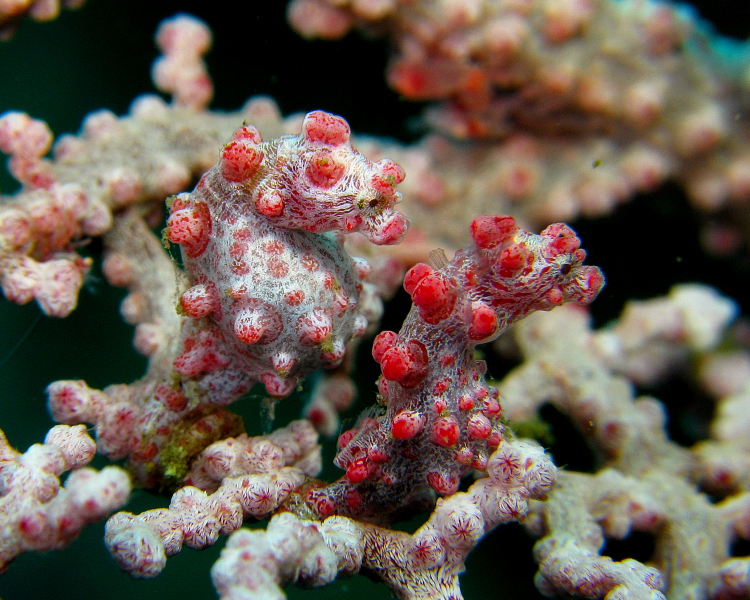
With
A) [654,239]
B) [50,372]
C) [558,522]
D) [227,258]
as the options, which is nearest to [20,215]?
[50,372]

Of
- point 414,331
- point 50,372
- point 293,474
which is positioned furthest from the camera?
point 50,372

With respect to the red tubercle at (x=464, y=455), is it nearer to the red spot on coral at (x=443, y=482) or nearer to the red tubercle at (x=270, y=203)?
the red spot on coral at (x=443, y=482)

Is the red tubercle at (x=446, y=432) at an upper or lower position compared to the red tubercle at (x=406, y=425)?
lower

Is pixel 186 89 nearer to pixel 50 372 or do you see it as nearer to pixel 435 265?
pixel 50 372

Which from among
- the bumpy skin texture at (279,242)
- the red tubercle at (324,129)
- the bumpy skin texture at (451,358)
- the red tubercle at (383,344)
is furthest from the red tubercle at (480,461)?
the red tubercle at (324,129)

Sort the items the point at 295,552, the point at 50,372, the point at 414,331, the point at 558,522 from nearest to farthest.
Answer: the point at 295,552 < the point at 414,331 < the point at 558,522 < the point at 50,372

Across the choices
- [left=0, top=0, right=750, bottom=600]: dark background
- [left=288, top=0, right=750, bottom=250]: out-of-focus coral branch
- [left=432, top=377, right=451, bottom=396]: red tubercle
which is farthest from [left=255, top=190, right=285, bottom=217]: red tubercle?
[left=288, top=0, right=750, bottom=250]: out-of-focus coral branch

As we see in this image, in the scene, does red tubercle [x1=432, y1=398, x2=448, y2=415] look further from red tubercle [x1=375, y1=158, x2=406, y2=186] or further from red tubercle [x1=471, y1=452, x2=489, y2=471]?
red tubercle [x1=375, y1=158, x2=406, y2=186]

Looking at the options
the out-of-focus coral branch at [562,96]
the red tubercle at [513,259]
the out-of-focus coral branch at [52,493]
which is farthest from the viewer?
the out-of-focus coral branch at [562,96]
